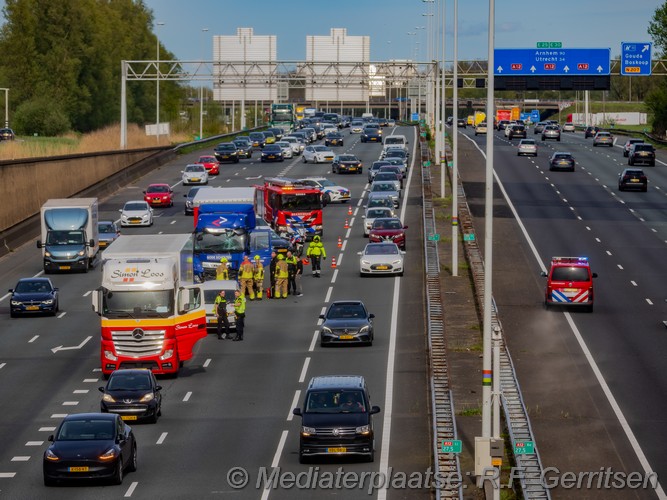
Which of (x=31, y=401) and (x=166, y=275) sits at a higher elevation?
(x=166, y=275)

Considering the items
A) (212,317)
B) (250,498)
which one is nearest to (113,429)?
(250,498)

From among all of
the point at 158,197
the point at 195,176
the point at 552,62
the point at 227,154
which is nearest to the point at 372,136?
the point at 227,154

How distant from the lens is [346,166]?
94.2 m

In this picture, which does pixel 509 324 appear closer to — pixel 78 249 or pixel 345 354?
pixel 345 354

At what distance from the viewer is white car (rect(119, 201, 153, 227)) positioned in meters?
69.6

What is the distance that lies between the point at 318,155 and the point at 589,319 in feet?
194

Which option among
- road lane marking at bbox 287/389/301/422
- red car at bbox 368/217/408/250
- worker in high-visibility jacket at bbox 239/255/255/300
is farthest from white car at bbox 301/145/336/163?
road lane marking at bbox 287/389/301/422

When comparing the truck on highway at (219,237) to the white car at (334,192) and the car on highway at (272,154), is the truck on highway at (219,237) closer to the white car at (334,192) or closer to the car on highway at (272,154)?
the white car at (334,192)

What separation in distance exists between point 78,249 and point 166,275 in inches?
838

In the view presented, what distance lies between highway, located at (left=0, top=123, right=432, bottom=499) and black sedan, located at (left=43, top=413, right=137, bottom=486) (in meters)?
0.41

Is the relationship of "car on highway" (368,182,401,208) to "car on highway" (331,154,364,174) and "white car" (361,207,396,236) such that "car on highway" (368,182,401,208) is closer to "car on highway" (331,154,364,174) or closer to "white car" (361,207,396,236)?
"white car" (361,207,396,236)

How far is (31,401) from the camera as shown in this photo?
114 feet

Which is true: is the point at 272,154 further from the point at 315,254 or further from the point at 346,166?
the point at 315,254

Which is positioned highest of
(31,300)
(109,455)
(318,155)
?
(318,155)
